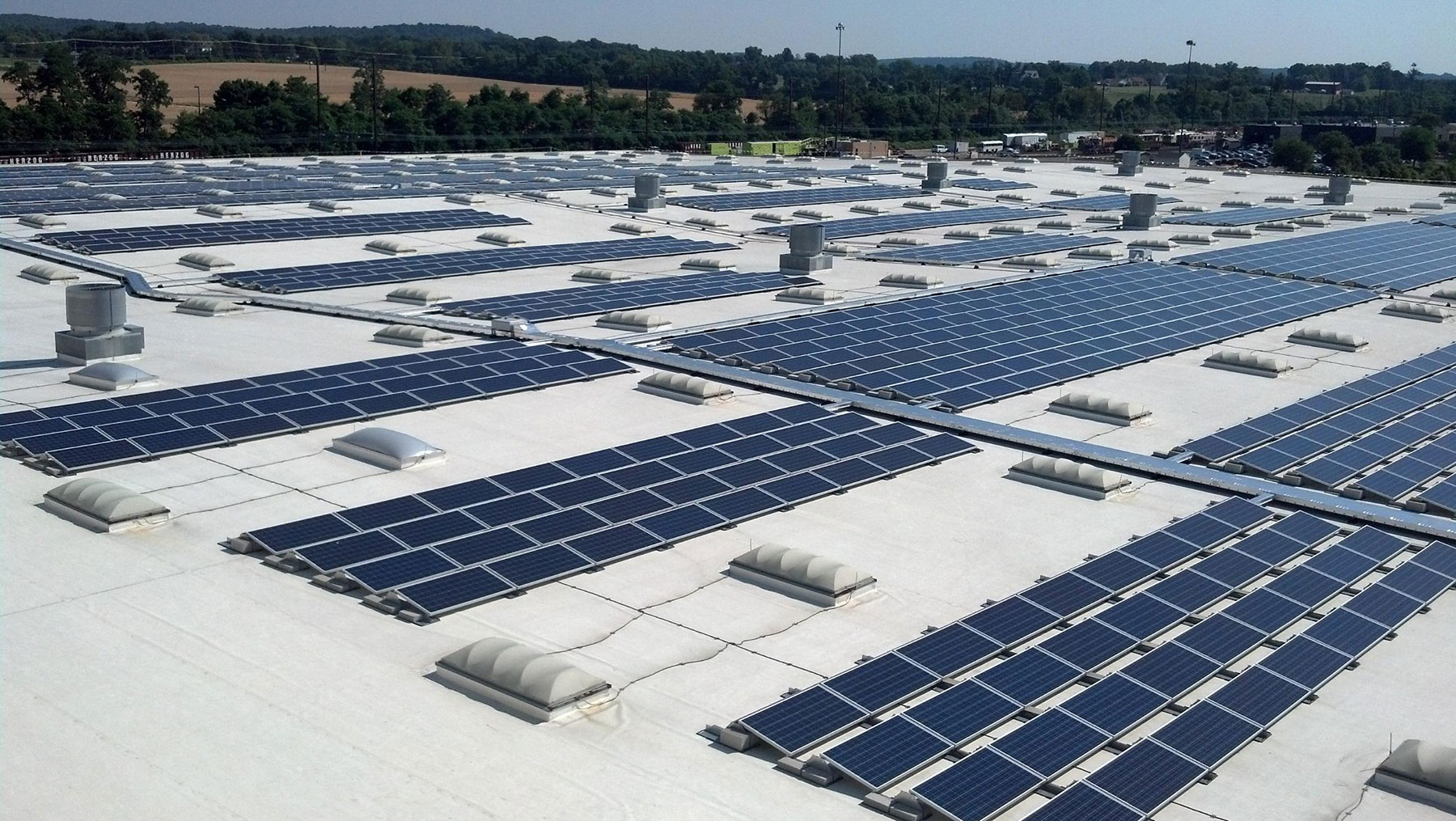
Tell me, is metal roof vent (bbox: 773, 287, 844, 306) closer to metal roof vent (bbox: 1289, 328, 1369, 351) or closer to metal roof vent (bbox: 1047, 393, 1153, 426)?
metal roof vent (bbox: 1047, 393, 1153, 426)

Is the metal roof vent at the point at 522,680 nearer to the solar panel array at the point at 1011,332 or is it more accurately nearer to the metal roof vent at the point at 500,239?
the solar panel array at the point at 1011,332

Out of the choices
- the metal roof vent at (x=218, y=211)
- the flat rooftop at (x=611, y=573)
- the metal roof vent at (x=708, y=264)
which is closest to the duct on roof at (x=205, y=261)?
the flat rooftop at (x=611, y=573)

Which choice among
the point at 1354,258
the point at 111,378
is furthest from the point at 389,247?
the point at 1354,258

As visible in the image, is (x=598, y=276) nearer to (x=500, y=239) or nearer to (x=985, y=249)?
(x=500, y=239)

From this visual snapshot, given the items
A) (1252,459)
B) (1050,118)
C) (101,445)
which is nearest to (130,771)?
(101,445)

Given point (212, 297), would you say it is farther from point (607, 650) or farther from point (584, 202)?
point (584, 202)
